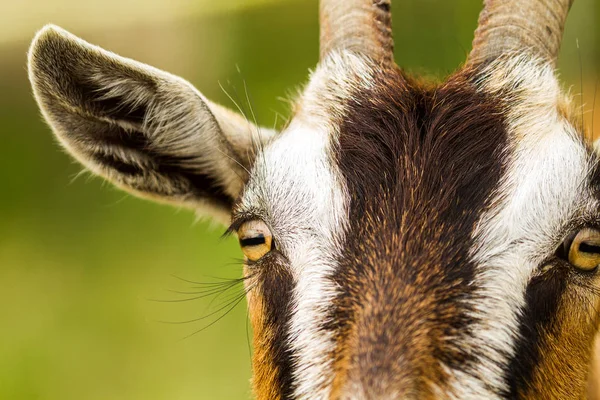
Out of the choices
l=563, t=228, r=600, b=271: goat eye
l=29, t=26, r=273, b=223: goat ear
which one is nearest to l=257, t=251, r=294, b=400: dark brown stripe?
l=29, t=26, r=273, b=223: goat ear

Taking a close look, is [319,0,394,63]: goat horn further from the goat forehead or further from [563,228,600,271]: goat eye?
[563,228,600,271]: goat eye

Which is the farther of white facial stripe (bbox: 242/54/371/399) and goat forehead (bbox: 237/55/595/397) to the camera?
white facial stripe (bbox: 242/54/371/399)

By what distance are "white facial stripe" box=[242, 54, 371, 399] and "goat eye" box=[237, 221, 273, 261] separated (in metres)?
0.07

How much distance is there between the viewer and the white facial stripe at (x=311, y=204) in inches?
126

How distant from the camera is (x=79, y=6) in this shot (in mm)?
13047

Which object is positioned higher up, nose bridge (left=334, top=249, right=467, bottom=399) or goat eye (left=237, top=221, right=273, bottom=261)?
goat eye (left=237, top=221, right=273, bottom=261)

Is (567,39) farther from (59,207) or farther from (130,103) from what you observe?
(59,207)

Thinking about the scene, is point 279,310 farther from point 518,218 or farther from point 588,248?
point 588,248

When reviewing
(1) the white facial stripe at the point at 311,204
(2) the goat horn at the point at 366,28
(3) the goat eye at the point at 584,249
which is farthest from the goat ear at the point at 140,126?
(3) the goat eye at the point at 584,249

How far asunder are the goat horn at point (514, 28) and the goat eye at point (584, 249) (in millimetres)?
1177

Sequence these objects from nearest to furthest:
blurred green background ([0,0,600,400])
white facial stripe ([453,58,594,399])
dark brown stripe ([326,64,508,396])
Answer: dark brown stripe ([326,64,508,396]) < white facial stripe ([453,58,594,399]) < blurred green background ([0,0,600,400])

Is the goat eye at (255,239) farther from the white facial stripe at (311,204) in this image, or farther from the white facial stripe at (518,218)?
the white facial stripe at (518,218)

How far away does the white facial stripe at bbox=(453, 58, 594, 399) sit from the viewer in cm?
307

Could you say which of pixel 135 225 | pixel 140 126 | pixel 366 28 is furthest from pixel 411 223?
pixel 135 225
